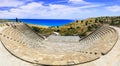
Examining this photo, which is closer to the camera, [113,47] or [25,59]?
[25,59]

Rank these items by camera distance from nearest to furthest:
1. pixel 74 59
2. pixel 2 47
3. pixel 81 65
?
pixel 81 65 → pixel 74 59 → pixel 2 47

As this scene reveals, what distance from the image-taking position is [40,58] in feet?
49.6

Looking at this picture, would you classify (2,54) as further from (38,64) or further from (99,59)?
(99,59)

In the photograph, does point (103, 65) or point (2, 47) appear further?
point (2, 47)

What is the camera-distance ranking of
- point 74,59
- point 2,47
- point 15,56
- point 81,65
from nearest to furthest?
1. point 81,65
2. point 74,59
3. point 15,56
4. point 2,47

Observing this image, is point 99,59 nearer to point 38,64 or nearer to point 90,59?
point 90,59

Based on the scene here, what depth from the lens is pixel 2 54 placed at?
16094mm

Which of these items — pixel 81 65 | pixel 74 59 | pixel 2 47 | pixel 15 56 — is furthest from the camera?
pixel 2 47

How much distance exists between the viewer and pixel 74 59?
1441cm

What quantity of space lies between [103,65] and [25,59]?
667 cm

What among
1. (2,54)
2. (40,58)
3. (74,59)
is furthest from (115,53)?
(2,54)

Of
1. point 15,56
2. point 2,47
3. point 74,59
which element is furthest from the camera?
point 2,47

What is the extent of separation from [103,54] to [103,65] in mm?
2021

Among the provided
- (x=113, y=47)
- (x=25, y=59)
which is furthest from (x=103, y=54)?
(x=25, y=59)
